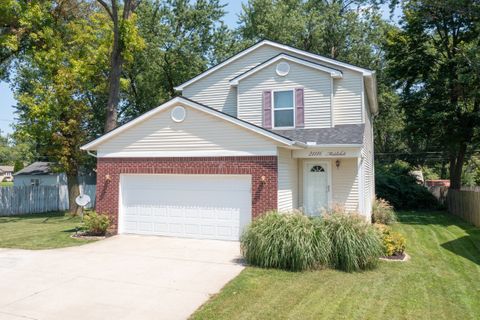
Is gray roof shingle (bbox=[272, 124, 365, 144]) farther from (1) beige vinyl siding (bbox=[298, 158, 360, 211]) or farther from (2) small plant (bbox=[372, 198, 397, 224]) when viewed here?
(2) small plant (bbox=[372, 198, 397, 224])

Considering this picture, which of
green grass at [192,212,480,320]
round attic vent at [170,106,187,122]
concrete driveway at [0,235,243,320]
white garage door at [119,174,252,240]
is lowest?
green grass at [192,212,480,320]

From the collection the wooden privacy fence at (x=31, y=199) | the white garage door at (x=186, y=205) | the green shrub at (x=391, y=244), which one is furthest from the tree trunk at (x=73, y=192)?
the green shrub at (x=391, y=244)

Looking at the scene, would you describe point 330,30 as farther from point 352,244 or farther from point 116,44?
point 352,244

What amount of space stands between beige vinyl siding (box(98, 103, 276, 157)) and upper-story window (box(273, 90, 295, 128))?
12.3 ft

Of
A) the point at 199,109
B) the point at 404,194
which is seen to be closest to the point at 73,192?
the point at 199,109

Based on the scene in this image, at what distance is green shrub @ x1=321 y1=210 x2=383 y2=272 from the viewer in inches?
346

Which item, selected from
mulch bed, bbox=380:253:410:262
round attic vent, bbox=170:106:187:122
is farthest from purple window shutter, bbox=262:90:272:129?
mulch bed, bbox=380:253:410:262

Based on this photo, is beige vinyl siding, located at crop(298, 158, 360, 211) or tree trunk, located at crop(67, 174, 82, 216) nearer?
beige vinyl siding, located at crop(298, 158, 360, 211)

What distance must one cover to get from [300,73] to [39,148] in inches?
624

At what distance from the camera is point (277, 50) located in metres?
17.5

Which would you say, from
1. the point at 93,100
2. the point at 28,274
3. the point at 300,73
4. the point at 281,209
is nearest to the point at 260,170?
the point at 281,209

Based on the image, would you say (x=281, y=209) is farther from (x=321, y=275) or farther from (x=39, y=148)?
(x=39, y=148)

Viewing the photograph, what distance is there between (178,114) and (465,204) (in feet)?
48.0

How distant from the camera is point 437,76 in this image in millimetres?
22344
